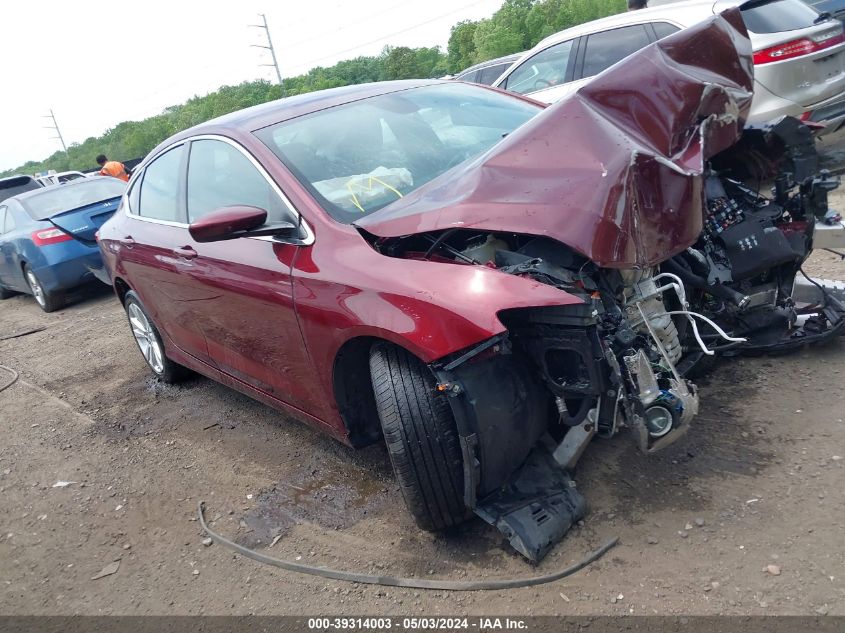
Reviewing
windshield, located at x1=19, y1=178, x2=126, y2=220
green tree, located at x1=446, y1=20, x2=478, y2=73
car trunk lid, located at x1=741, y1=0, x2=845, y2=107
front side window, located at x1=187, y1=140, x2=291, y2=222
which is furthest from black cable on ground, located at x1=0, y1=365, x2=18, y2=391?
green tree, located at x1=446, y1=20, x2=478, y2=73

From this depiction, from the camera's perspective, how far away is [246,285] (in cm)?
321

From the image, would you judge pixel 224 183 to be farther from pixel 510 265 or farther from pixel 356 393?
pixel 510 265

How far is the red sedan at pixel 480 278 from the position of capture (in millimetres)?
2342

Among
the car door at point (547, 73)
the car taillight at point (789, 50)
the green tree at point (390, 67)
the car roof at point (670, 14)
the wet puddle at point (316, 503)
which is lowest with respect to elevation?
the wet puddle at point (316, 503)

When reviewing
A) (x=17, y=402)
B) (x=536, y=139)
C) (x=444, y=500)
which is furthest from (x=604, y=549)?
(x=17, y=402)

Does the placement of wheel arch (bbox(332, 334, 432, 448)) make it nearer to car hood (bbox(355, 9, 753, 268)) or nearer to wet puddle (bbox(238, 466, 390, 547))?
wet puddle (bbox(238, 466, 390, 547))

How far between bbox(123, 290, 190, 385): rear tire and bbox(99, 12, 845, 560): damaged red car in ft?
4.67

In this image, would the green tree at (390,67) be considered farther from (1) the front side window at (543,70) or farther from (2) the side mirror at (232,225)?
(2) the side mirror at (232,225)

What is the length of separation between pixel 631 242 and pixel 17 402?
200 inches

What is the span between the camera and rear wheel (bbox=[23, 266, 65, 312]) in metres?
Answer: 8.46

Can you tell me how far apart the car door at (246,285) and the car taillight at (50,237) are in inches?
208

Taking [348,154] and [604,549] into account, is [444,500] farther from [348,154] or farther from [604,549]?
[348,154]

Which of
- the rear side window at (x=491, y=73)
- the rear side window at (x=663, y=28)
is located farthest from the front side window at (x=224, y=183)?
the rear side window at (x=491, y=73)

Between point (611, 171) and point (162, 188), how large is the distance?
2961 millimetres
